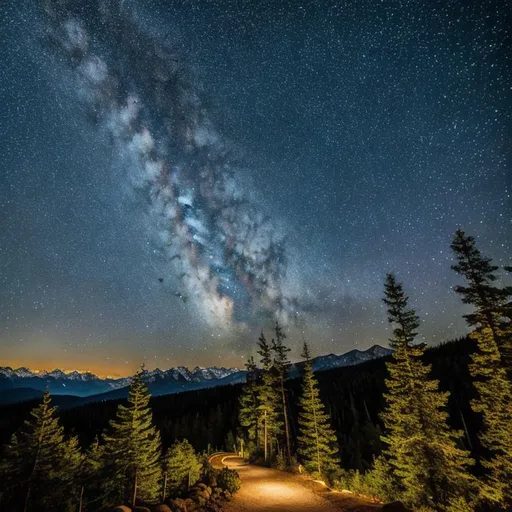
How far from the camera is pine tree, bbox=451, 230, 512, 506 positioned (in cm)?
1852

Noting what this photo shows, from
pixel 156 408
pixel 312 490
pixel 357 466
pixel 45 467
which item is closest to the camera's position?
pixel 312 490

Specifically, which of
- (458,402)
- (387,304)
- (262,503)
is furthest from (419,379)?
(458,402)

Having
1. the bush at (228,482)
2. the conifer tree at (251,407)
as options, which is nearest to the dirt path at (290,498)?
the bush at (228,482)

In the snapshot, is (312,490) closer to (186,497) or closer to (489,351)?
(186,497)

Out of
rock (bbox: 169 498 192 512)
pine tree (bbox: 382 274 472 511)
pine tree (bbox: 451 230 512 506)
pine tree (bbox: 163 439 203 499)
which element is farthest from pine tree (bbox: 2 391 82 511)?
pine tree (bbox: 451 230 512 506)

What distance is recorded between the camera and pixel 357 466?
60.2m

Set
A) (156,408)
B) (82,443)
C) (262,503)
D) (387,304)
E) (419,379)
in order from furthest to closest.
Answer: (156,408) < (82,443) < (387,304) < (419,379) < (262,503)

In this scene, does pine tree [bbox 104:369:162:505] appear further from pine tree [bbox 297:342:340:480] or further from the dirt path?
pine tree [bbox 297:342:340:480]

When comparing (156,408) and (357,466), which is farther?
(156,408)

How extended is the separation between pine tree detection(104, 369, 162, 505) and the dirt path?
41.1 ft

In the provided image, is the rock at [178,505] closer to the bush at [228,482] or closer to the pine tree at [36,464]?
the bush at [228,482]

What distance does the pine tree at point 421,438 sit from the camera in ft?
59.7

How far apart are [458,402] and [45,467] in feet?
296

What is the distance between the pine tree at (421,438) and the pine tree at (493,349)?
2.37m
